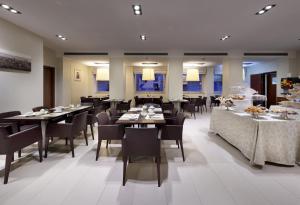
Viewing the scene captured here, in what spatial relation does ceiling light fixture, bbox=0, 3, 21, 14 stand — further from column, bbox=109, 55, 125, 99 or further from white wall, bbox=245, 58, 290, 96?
white wall, bbox=245, 58, 290, 96

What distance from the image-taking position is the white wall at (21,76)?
193 inches

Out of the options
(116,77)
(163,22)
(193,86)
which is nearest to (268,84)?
(193,86)

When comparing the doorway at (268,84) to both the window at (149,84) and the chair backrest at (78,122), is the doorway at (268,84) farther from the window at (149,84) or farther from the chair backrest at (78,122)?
the chair backrest at (78,122)

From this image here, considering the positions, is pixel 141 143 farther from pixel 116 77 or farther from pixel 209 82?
pixel 209 82

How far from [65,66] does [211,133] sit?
7.14m

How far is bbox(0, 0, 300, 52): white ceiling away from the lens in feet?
13.2

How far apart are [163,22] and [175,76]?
4.30 metres

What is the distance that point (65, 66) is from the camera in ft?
30.7

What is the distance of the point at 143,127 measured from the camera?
329 cm

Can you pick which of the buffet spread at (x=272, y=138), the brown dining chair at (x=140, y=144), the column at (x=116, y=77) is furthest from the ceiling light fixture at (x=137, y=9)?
the column at (x=116, y=77)

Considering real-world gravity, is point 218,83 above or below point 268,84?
above

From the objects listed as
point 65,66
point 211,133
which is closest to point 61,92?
point 65,66

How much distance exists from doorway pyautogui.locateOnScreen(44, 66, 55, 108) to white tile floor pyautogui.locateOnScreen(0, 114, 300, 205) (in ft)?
17.7

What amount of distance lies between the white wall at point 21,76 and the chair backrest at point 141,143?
388 centimetres
